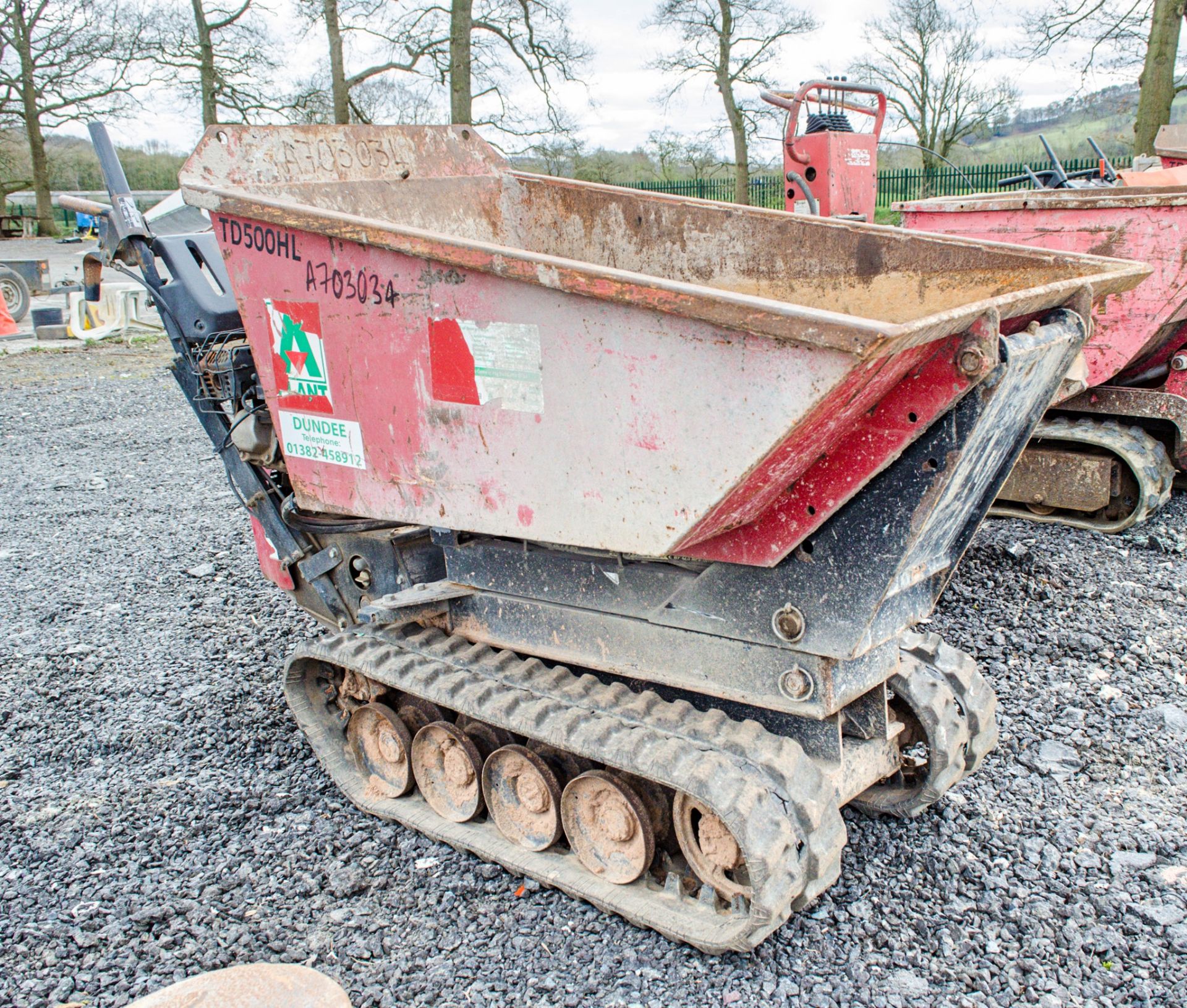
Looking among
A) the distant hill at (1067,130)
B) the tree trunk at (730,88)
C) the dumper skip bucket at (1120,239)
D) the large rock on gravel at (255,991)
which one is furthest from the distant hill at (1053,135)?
the large rock on gravel at (255,991)

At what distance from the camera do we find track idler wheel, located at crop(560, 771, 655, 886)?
276 cm

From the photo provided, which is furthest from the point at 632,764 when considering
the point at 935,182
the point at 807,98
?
the point at 935,182

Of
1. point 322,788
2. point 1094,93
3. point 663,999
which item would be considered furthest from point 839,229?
point 1094,93

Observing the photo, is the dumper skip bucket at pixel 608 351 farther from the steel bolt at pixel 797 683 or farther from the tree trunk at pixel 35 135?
the tree trunk at pixel 35 135

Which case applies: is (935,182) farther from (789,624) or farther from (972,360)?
(972,360)

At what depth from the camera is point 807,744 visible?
281 cm

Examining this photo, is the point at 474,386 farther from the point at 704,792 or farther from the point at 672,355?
the point at 704,792

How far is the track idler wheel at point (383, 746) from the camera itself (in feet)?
10.7

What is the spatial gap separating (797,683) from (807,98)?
563 centimetres

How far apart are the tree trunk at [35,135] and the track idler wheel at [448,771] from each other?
98.0 feet

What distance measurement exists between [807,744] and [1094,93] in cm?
2226

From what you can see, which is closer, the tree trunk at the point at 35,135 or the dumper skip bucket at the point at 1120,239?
Result: the dumper skip bucket at the point at 1120,239

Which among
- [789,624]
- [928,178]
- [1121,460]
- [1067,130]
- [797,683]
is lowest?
[1121,460]

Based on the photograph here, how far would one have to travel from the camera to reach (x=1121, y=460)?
5.76 meters
